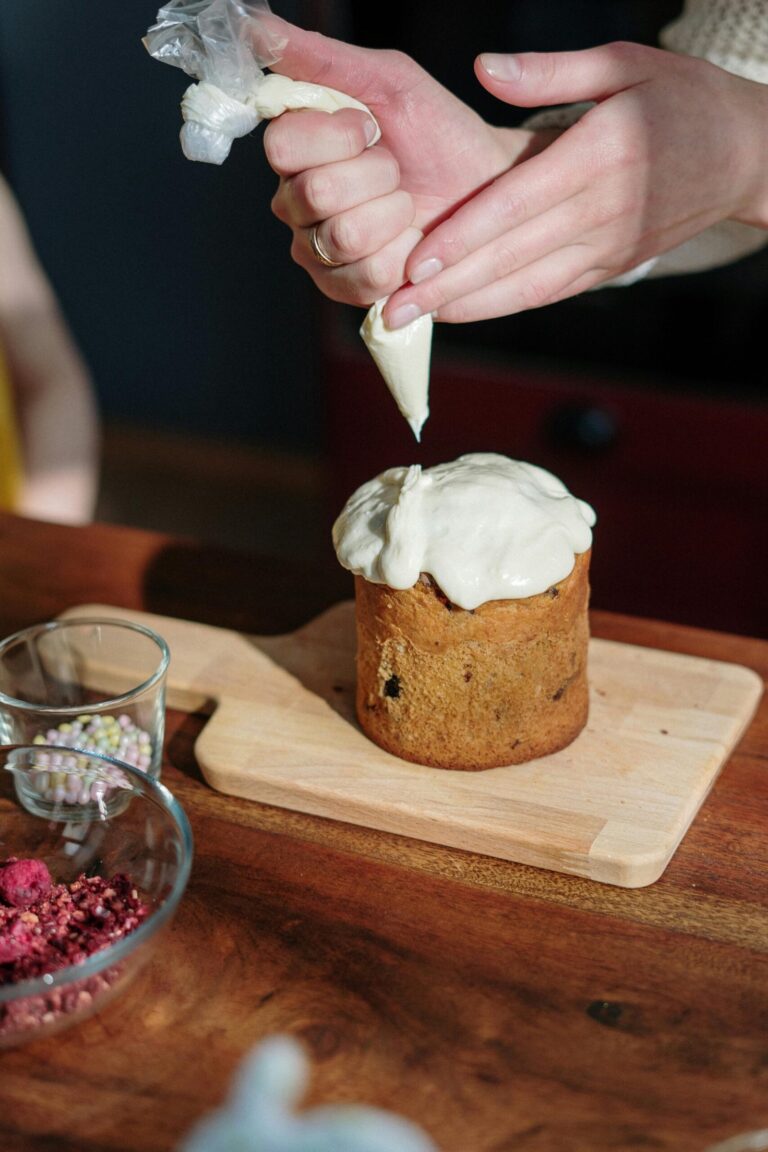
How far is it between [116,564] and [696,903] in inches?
30.6

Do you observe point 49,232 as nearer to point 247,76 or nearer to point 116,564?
point 116,564

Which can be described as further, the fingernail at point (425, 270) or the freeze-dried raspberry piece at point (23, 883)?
the fingernail at point (425, 270)

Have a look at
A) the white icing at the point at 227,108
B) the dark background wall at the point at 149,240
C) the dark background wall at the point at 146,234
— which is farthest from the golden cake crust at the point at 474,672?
the dark background wall at the point at 146,234

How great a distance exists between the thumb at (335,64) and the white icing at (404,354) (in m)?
0.19

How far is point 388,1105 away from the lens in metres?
0.72

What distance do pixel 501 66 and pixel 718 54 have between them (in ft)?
1.62

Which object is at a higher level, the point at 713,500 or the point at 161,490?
the point at 713,500

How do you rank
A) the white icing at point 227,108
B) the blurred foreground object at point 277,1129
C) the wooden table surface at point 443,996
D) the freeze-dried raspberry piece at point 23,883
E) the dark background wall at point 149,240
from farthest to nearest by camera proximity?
the dark background wall at point 149,240
the white icing at point 227,108
the freeze-dried raspberry piece at point 23,883
the wooden table surface at point 443,996
the blurred foreground object at point 277,1129

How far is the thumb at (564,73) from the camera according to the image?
3.40ft

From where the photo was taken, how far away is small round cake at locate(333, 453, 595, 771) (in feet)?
3.24

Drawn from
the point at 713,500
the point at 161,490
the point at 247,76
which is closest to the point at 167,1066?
the point at 247,76

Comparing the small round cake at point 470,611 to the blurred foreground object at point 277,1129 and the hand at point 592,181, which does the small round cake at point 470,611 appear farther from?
the blurred foreground object at point 277,1129

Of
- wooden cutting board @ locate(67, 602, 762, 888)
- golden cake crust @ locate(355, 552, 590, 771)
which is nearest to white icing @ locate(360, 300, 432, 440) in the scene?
golden cake crust @ locate(355, 552, 590, 771)

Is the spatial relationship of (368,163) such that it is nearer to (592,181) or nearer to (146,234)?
(592,181)
